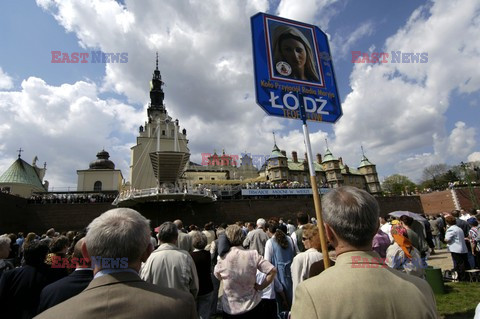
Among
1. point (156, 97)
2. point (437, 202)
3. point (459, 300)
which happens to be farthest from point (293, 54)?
point (156, 97)

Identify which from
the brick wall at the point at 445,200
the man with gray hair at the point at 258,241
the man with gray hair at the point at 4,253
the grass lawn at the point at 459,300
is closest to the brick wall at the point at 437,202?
the brick wall at the point at 445,200

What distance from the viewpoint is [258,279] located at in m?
4.59

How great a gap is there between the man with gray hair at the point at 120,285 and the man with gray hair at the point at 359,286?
84cm

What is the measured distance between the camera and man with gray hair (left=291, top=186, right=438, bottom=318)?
1448 millimetres

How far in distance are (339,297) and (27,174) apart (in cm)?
6226

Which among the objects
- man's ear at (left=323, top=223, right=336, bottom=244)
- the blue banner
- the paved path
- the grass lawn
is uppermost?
the blue banner

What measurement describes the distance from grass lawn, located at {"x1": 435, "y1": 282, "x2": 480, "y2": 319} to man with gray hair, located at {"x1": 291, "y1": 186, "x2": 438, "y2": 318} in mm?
5906

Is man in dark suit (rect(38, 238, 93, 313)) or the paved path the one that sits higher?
man in dark suit (rect(38, 238, 93, 313))

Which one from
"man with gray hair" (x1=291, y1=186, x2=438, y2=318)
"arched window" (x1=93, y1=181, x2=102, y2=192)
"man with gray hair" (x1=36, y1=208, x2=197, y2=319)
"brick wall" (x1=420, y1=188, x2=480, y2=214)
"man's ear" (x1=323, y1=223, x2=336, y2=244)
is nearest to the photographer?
"man with gray hair" (x1=291, y1=186, x2=438, y2=318)

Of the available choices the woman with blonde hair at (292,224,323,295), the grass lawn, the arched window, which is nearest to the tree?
the arched window

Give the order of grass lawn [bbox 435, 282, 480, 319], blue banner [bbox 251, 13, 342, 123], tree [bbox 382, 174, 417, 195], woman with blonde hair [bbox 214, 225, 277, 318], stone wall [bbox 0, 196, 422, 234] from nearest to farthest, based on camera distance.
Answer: woman with blonde hair [bbox 214, 225, 277, 318] < blue banner [bbox 251, 13, 342, 123] < grass lawn [bbox 435, 282, 480, 319] < stone wall [bbox 0, 196, 422, 234] < tree [bbox 382, 174, 417, 195]

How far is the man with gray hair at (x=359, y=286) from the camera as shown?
1448mm

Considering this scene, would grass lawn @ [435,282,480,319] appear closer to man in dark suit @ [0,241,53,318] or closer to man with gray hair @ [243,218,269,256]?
man with gray hair @ [243,218,269,256]

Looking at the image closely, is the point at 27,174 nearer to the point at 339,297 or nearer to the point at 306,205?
the point at 306,205
